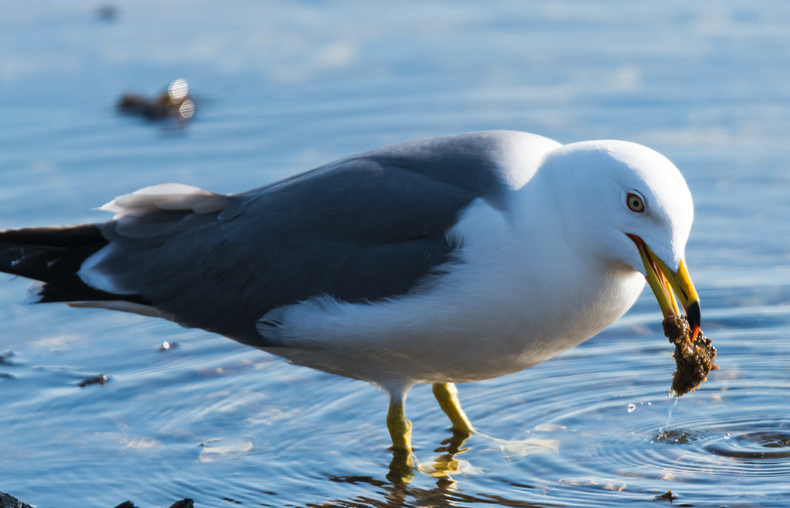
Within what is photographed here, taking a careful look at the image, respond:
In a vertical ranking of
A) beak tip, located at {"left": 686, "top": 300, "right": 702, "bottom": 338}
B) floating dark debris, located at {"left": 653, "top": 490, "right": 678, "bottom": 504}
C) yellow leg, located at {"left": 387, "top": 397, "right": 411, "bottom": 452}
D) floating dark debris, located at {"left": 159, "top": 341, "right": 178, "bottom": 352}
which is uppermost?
beak tip, located at {"left": 686, "top": 300, "right": 702, "bottom": 338}

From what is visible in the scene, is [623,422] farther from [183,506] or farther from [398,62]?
[398,62]

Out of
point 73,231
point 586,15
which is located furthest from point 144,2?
point 73,231

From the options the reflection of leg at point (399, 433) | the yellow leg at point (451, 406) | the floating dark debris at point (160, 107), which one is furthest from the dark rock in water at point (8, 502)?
the floating dark debris at point (160, 107)

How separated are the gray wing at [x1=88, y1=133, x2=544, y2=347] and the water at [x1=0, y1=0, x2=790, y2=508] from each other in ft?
2.74

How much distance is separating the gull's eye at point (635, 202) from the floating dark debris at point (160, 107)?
687 centimetres

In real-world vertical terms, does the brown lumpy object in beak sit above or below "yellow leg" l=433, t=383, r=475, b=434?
above

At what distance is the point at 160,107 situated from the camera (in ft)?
37.9

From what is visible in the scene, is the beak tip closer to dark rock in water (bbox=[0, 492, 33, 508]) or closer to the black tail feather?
the black tail feather

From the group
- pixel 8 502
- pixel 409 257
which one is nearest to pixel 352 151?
pixel 409 257

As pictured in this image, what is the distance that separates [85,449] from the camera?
6.56 m

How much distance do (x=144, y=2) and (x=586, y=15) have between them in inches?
186

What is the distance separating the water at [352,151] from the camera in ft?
20.3

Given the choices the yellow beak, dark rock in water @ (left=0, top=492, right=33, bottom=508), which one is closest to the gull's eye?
the yellow beak

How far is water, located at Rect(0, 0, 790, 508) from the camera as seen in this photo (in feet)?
20.3
